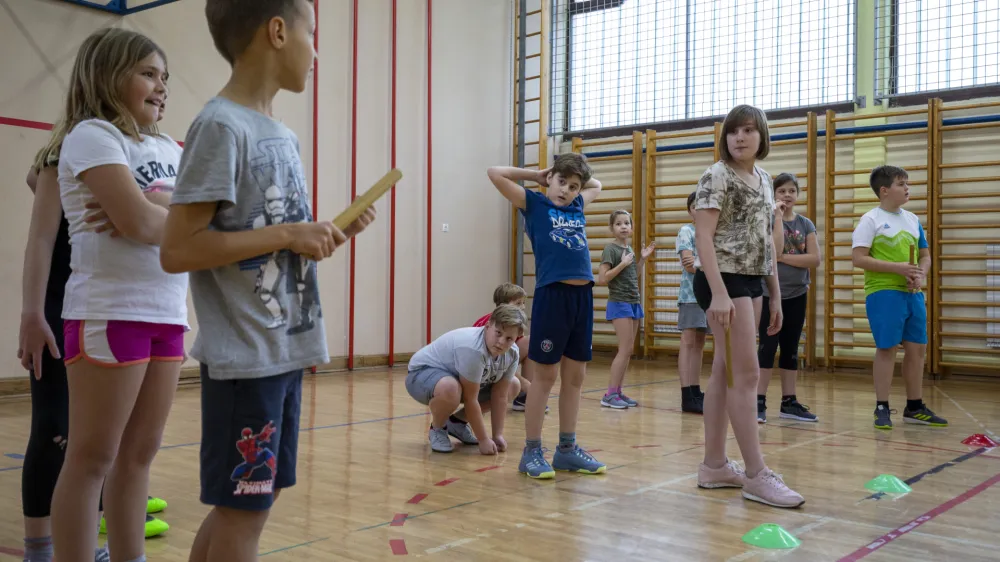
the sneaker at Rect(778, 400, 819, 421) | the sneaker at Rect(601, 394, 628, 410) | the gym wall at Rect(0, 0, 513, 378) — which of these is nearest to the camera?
the sneaker at Rect(778, 400, 819, 421)

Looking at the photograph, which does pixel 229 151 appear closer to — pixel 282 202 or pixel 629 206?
pixel 282 202

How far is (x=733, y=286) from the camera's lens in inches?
114

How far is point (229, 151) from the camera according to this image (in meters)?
1.20

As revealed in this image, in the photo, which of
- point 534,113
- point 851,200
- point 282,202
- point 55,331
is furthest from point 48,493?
point 534,113

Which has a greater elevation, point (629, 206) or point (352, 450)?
point (629, 206)

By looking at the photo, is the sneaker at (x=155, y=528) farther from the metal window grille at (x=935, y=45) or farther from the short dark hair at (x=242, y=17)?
the metal window grille at (x=935, y=45)

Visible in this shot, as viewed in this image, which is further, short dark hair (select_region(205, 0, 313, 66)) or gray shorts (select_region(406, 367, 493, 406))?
gray shorts (select_region(406, 367, 493, 406))

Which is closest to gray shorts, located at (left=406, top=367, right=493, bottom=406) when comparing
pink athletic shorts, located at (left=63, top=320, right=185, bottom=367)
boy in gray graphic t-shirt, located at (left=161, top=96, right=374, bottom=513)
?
pink athletic shorts, located at (left=63, top=320, right=185, bottom=367)

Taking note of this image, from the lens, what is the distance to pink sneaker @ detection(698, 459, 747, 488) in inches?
121

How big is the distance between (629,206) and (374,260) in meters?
2.98

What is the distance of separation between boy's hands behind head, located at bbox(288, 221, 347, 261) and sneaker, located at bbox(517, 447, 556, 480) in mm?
2206

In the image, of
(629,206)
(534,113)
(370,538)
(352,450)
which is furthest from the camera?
(534,113)

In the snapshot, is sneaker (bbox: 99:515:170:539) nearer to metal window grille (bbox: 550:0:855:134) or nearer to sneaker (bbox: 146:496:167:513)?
sneaker (bbox: 146:496:167:513)

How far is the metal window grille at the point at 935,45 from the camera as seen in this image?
7137 millimetres
